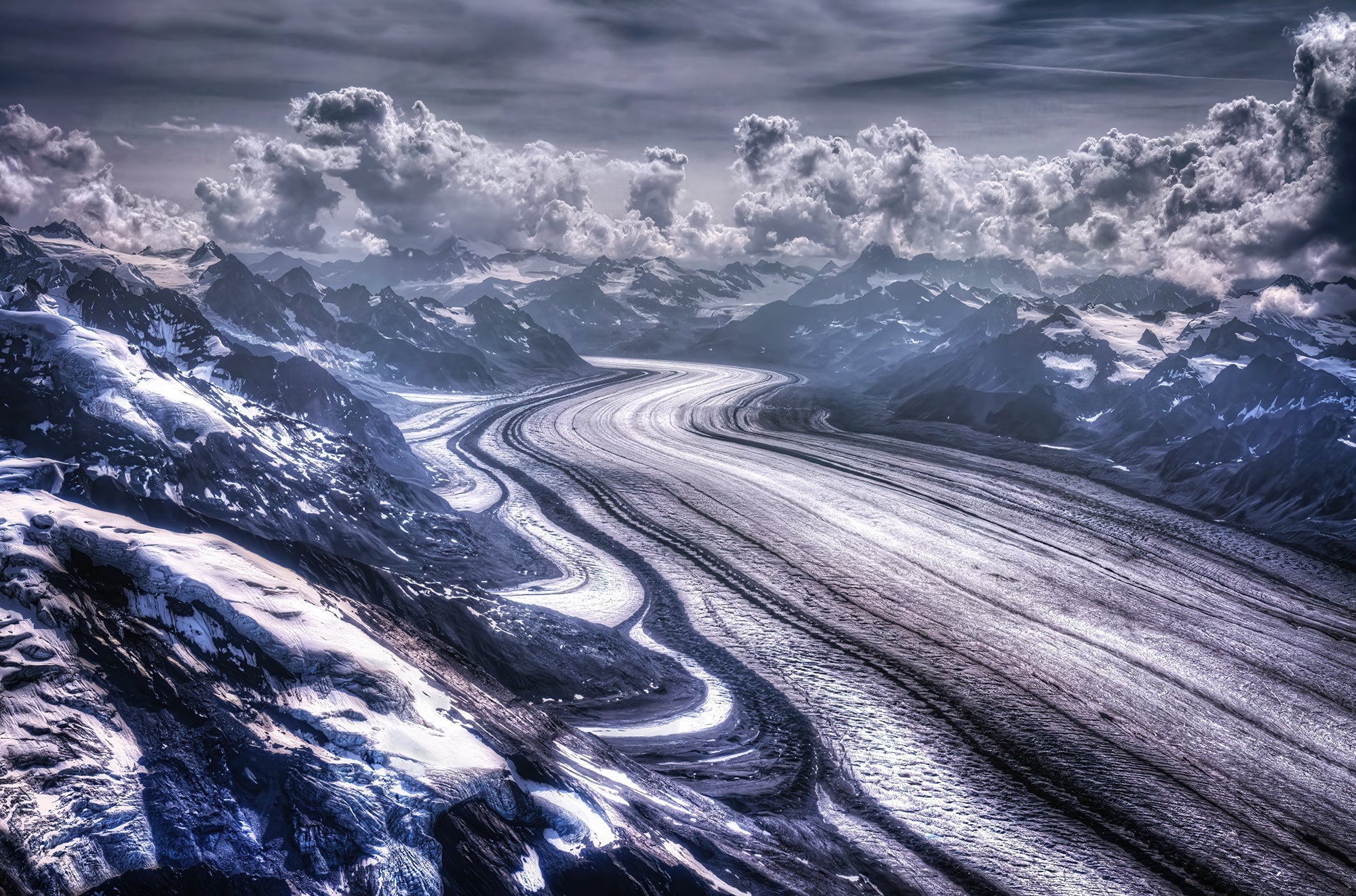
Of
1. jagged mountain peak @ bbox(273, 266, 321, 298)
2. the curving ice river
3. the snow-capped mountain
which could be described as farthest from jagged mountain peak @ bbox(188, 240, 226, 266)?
the snow-capped mountain

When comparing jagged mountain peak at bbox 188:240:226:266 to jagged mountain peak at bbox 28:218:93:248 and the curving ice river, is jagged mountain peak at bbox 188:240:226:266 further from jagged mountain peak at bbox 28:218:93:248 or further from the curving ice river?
the curving ice river

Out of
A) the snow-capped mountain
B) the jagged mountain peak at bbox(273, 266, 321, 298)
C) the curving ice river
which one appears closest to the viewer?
the snow-capped mountain

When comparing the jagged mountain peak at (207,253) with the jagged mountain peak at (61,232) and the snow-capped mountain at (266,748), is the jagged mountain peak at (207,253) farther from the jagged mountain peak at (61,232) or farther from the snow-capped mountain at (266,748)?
the snow-capped mountain at (266,748)

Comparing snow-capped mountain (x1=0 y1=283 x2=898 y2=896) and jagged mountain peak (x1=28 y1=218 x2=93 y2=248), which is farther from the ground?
jagged mountain peak (x1=28 y1=218 x2=93 y2=248)

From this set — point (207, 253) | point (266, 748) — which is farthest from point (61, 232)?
point (266, 748)

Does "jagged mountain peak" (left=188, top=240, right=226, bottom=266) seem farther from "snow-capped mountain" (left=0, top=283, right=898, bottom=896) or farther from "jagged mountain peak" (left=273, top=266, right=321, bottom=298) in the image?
"snow-capped mountain" (left=0, top=283, right=898, bottom=896)

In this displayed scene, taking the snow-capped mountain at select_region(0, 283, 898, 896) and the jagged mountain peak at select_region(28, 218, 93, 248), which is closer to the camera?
the snow-capped mountain at select_region(0, 283, 898, 896)

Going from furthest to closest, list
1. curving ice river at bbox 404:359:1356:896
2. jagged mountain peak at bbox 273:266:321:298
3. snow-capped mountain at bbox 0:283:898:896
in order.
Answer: jagged mountain peak at bbox 273:266:321:298 → curving ice river at bbox 404:359:1356:896 → snow-capped mountain at bbox 0:283:898:896

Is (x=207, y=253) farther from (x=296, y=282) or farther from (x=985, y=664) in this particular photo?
(x=985, y=664)
